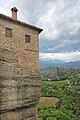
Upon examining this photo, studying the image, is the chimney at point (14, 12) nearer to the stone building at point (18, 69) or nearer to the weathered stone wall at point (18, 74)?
the stone building at point (18, 69)

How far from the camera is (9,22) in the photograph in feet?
71.1

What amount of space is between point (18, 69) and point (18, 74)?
16.5 inches

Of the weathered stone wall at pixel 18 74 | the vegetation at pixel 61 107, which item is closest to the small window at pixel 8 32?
the weathered stone wall at pixel 18 74

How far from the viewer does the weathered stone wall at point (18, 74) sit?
2120 centimetres

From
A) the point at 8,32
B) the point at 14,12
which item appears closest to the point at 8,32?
the point at 8,32

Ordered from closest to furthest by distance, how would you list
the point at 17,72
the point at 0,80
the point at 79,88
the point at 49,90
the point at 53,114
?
the point at 0,80 → the point at 17,72 → the point at 53,114 → the point at 49,90 → the point at 79,88

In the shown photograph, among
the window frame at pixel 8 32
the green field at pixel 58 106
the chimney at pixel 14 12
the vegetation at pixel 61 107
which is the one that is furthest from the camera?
the green field at pixel 58 106

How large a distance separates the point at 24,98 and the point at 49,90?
238 ft

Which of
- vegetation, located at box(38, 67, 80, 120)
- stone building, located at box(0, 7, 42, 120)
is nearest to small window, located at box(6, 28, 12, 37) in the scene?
stone building, located at box(0, 7, 42, 120)

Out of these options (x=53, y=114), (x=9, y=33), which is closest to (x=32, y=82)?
(x=9, y=33)

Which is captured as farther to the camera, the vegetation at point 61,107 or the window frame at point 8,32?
the vegetation at point 61,107

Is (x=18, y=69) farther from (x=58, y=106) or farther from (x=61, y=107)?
(x=58, y=106)

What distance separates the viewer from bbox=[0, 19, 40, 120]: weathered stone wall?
21203 millimetres

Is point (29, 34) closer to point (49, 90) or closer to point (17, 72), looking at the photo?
point (17, 72)
